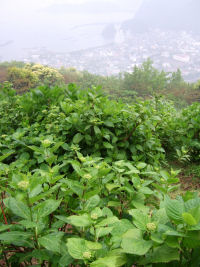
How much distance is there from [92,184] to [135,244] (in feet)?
1.58

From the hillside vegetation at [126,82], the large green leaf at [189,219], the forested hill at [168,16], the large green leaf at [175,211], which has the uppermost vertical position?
the forested hill at [168,16]

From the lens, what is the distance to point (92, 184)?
0.98m

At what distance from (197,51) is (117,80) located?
50.0 meters

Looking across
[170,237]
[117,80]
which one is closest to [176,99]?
[117,80]

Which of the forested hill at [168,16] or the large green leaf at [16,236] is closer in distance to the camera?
the large green leaf at [16,236]

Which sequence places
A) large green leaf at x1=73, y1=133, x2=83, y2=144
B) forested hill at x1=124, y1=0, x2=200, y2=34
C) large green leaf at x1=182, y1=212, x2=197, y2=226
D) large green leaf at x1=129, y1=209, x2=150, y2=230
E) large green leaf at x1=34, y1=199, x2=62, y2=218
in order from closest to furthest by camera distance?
1. large green leaf at x1=182, y1=212, x2=197, y2=226
2. large green leaf at x1=129, y1=209, x2=150, y2=230
3. large green leaf at x1=34, y1=199, x2=62, y2=218
4. large green leaf at x1=73, y1=133, x2=83, y2=144
5. forested hill at x1=124, y1=0, x2=200, y2=34

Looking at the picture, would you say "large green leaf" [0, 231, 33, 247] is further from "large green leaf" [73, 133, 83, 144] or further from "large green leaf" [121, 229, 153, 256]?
"large green leaf" [73, 133, 83, 144]

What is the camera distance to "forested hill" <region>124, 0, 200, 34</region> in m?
69.4

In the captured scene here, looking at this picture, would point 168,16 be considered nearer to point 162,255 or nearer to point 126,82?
point 126,82

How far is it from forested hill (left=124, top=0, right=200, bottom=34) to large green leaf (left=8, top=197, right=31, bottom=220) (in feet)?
257

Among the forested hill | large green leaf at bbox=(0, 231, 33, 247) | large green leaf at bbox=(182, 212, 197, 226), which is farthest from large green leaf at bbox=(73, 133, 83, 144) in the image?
the forested hill

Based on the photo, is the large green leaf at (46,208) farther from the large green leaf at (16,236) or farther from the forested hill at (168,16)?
the forested hill at (168,16)

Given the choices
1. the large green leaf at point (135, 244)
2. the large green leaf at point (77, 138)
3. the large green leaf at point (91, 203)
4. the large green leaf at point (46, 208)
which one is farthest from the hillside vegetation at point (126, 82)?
the large green leaf at point (135, 244)

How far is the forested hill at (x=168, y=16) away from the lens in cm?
6938
